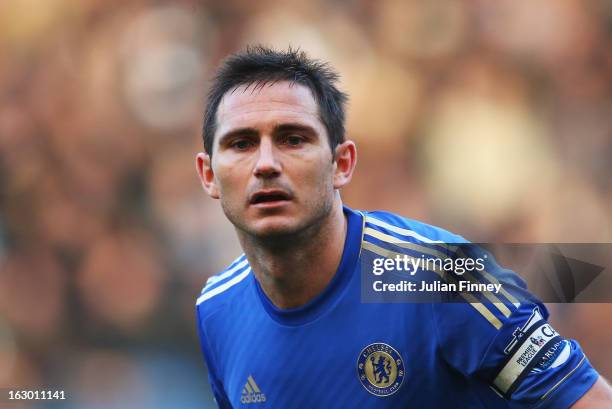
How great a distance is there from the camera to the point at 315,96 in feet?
10.1

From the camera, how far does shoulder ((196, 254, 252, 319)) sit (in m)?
3.32

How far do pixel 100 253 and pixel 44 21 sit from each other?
7.00 feet

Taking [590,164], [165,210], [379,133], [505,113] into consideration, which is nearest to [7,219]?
[165,210]

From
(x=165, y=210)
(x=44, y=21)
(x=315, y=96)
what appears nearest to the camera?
(x=315, y=96)

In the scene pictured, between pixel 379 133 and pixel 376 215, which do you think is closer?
pixel 376 215

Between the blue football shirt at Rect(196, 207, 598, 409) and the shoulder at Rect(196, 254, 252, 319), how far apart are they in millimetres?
45

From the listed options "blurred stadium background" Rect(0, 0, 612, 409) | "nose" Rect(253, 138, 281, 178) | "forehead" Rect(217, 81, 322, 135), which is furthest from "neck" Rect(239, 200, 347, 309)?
"blurred stadium background" Rect(0, 0, 612, 409)

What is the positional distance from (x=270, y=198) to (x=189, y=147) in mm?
3783

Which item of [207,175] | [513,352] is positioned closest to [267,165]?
[207,175]

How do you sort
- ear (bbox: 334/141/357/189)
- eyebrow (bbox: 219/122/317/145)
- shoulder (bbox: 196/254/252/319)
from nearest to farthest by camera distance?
eyebrow (bbox: 219/122/317/145), ear (bbox: 334/141/357/189), shoulder (bbox: 196/254/252/319)

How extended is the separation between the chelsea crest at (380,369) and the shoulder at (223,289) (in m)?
0.69

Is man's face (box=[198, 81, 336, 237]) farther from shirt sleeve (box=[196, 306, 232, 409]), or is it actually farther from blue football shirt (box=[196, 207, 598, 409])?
shirt sleeve (box=[196, 306, 232, 409])

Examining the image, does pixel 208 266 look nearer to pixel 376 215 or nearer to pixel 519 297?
pixel 376 215

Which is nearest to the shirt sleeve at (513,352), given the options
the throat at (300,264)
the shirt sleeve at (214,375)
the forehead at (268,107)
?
the throat at (300,264)
